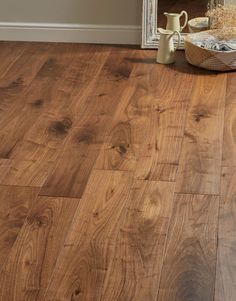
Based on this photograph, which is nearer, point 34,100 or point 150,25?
point 34,100

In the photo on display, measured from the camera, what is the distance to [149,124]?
2.90 meters

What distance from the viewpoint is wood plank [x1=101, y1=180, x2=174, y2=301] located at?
196 cm

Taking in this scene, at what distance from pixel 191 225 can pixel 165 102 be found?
977mm

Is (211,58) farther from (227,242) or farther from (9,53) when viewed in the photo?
(227,242)

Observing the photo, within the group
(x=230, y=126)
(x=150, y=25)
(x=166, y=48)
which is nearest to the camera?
(x=230, y=126)

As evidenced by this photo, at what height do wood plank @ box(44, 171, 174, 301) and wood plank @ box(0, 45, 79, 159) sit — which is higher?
wood plank @ box(44, 171, 174, 301)

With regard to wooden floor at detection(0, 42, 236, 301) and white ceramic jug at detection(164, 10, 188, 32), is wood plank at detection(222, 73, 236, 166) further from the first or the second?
white ceramic jug at detection(164, 10, 188, 32)

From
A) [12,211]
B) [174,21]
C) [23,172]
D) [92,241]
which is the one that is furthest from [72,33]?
[92,241]

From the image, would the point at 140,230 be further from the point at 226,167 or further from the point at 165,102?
the point at 165,102

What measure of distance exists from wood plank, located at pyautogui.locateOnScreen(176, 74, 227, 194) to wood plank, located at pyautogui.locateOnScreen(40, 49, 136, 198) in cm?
34

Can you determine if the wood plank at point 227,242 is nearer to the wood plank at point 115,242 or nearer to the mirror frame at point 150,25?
the wood plank at point 115,242

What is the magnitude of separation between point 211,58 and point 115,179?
1090mm

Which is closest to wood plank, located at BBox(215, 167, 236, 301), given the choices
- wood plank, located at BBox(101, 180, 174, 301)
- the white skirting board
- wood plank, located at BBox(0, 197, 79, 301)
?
wood plank, located at BBox(101, 180, 174, 301)

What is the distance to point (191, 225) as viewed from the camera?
7.32ft
